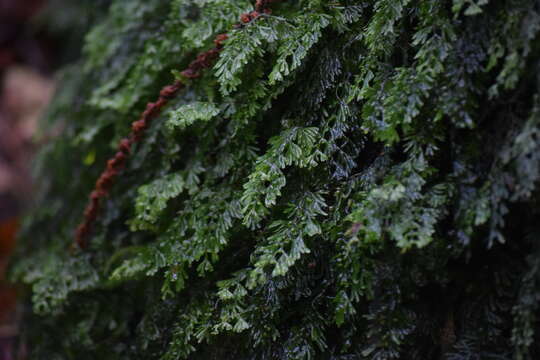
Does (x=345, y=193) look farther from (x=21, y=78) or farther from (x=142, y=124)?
(x=21, y=78)

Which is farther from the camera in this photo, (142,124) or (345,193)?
(142,124)

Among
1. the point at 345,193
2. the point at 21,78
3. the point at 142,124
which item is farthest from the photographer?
the point at 21,78

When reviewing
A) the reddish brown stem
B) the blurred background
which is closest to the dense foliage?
the reddish brown stem

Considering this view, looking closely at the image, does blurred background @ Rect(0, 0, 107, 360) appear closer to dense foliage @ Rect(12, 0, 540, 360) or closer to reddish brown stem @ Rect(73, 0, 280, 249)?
reddish brown stem @ Rect(73, 0, 280, 249)

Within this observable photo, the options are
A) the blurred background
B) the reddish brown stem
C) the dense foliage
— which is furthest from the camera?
the blurred background

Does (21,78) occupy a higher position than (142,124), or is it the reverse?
(142,124)

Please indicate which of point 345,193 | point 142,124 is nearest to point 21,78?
point 142,124
